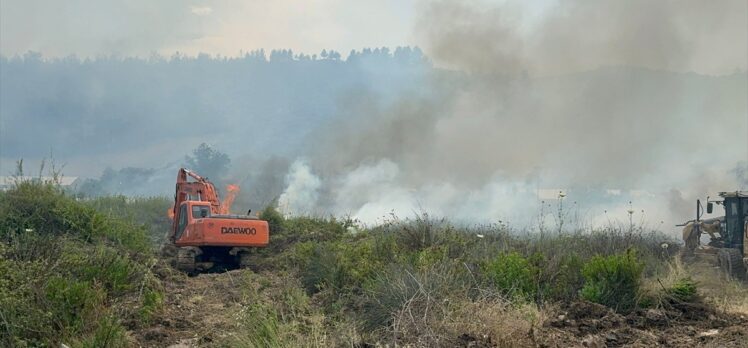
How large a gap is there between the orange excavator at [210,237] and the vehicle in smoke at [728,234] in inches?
465

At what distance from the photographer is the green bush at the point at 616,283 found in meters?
11.4

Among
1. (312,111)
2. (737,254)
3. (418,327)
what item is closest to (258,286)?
(418,327)

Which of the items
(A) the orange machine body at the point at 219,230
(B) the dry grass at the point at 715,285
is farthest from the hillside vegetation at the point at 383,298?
(A) the orange machine body at the point at 219,230

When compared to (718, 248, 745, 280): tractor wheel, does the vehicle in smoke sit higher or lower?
higher

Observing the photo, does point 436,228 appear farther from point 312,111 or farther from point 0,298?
point 312,111

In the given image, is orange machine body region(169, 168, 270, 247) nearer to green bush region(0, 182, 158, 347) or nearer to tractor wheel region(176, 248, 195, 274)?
tractor wheel region(176, 248, 195, 274)

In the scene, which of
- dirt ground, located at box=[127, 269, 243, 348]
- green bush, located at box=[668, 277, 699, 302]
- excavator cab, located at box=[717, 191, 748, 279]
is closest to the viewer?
dirt ground, located at box=[127, 269, 243, 348]

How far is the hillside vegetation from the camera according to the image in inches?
335

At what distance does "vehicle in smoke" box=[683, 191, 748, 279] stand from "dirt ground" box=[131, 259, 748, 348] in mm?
5194

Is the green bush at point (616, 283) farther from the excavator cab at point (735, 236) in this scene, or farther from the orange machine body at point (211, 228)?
the orange machine body at point (211, 228)

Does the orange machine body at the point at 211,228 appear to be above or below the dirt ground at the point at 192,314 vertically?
above

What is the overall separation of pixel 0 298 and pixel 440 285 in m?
5.15

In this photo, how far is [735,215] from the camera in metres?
19.9

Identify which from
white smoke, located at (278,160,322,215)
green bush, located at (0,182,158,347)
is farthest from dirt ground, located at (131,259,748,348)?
white smoke, located at (278,160,322,215)
